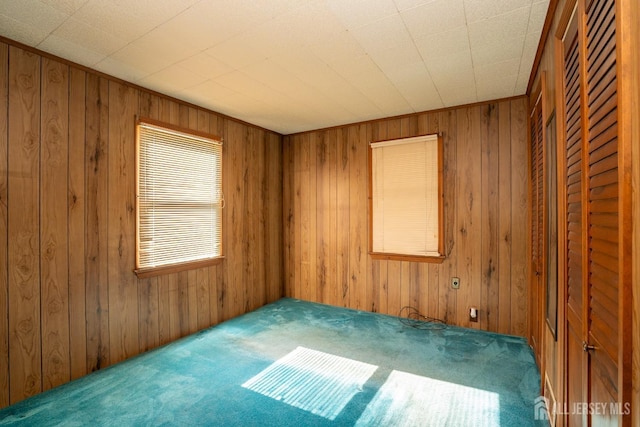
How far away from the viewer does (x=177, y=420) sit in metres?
1.87

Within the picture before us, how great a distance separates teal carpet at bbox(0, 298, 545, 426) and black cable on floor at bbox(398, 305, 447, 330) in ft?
0.26

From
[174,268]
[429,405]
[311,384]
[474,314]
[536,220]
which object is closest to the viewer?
[429,405]

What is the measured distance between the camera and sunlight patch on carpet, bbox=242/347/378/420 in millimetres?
2042

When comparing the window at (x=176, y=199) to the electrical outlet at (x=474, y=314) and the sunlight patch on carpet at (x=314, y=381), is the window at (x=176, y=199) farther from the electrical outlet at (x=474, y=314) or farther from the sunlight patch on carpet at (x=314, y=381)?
the electrical outlet at (x=474, y=314)

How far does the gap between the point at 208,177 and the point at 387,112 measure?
7.30 feet

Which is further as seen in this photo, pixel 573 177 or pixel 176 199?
pixel 176 199

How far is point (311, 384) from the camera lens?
227 cm

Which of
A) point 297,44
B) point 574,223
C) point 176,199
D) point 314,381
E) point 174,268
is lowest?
point 314,381

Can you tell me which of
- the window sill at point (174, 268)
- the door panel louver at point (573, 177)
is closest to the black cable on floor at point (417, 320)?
the door panel louver at point (573, 177)

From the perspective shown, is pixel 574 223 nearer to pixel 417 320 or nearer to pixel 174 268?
pixel 417 320

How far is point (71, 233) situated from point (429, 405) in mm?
2930

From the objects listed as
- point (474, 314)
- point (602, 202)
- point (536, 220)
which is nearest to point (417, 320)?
point (474, 314)

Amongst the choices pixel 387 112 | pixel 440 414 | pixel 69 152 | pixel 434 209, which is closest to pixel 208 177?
pixel 69 152

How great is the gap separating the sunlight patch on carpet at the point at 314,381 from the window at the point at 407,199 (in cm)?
154
